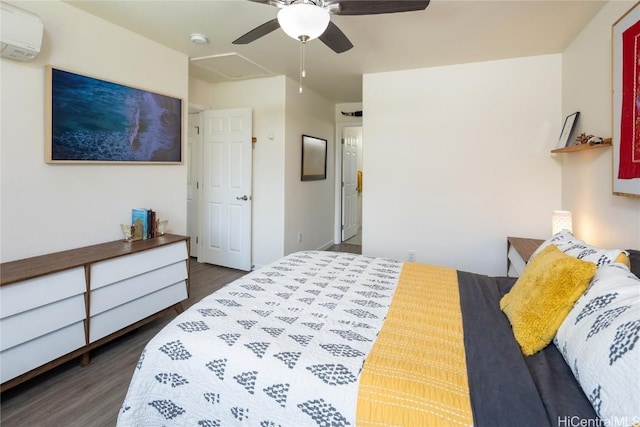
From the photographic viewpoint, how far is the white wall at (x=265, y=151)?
411 cm

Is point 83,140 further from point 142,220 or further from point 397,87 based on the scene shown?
point 397,87

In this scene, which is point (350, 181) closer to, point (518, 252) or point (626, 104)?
point (518, 252)

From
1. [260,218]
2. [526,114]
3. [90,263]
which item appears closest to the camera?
[90,263]

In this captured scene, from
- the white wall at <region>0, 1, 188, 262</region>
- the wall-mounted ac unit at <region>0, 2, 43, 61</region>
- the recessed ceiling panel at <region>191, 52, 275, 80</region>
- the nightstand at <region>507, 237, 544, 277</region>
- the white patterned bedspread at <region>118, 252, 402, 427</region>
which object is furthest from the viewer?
the recessed ceiling panel at <region>191, 52, 275, 80</region>

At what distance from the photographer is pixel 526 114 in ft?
10.7

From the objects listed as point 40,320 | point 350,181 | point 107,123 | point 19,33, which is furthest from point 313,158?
point 40,320

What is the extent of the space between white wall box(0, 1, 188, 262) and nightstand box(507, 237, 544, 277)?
10.4 ft

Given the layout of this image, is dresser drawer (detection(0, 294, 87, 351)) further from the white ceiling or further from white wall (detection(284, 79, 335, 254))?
white wall (detection(284, 79, 335, 254))

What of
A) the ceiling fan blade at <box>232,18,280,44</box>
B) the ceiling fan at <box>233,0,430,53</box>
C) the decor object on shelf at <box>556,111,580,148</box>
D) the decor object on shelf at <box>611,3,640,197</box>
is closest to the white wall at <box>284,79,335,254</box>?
the ceiling fan blade at <box>232,18,280,44</box>

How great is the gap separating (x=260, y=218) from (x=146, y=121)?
5.84 feet

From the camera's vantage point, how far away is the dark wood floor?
5.65 feet

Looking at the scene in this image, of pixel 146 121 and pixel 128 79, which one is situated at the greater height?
pixel 128 79

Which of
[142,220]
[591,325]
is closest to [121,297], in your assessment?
[142,220]

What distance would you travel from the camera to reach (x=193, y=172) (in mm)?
4617
